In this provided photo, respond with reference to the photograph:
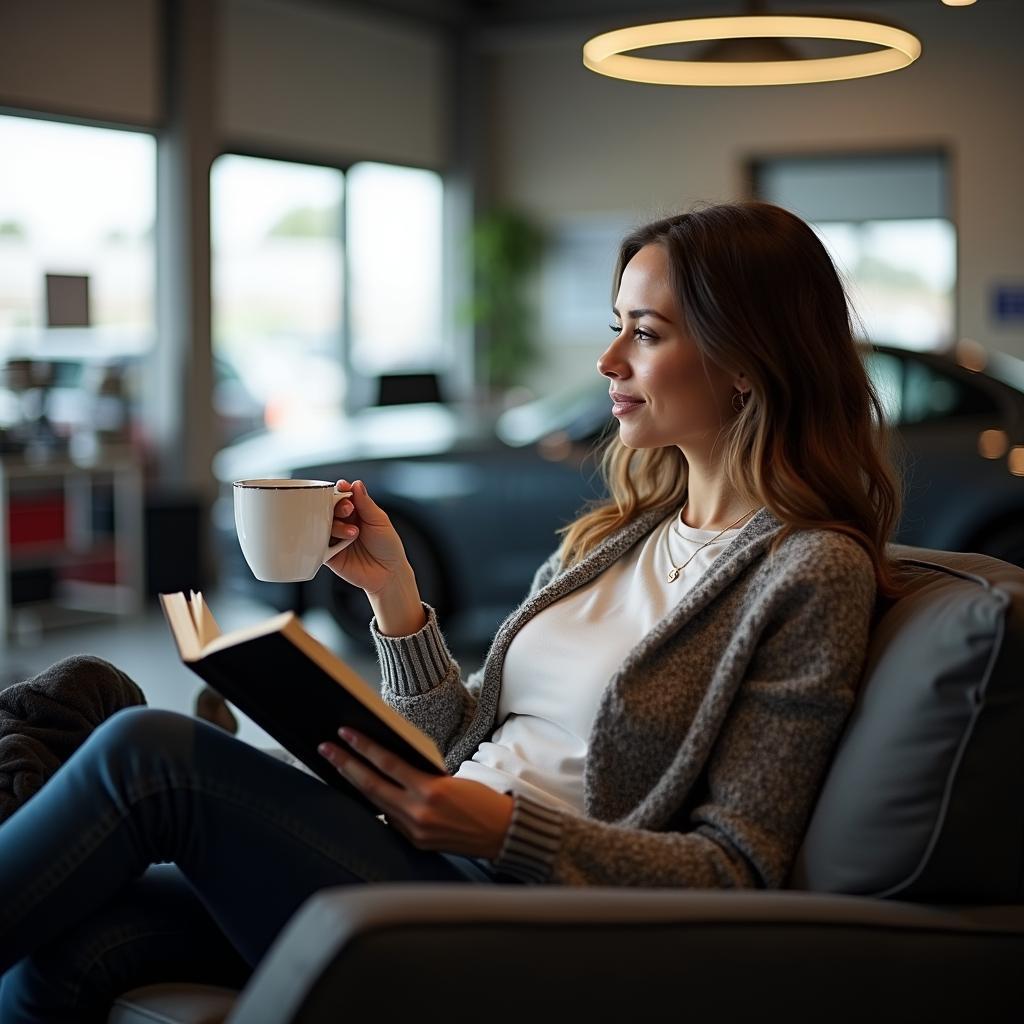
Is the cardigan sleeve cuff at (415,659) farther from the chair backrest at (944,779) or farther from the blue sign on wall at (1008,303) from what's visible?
the blue sign on wall at (1008,303)

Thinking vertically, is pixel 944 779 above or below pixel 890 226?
below

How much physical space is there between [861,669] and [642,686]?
0.24 meters

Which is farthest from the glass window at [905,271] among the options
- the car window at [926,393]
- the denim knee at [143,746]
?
the denim knee at [143,746]

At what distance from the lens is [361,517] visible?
1.88 m

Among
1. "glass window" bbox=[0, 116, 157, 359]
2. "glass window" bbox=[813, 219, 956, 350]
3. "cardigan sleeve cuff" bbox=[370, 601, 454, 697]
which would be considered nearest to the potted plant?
"glass window" bbox=[813, 219, 956, 350]

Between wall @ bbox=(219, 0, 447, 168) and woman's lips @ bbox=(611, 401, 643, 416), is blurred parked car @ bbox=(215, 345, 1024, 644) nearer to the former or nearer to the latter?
woman's lips @ bbox=(611, 401, 643, 416)

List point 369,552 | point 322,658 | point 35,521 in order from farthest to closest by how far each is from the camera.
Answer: point 35,521
point 369,552
point 322,658

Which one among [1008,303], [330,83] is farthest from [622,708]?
[1008,303]

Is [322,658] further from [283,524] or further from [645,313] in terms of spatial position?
[645,313]

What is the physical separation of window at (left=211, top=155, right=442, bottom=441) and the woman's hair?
18.6 feet

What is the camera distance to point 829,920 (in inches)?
54.4

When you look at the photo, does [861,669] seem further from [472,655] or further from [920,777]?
[472,655]

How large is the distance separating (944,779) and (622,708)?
368 mm

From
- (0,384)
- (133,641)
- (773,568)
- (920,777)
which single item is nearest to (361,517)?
(773,568)
